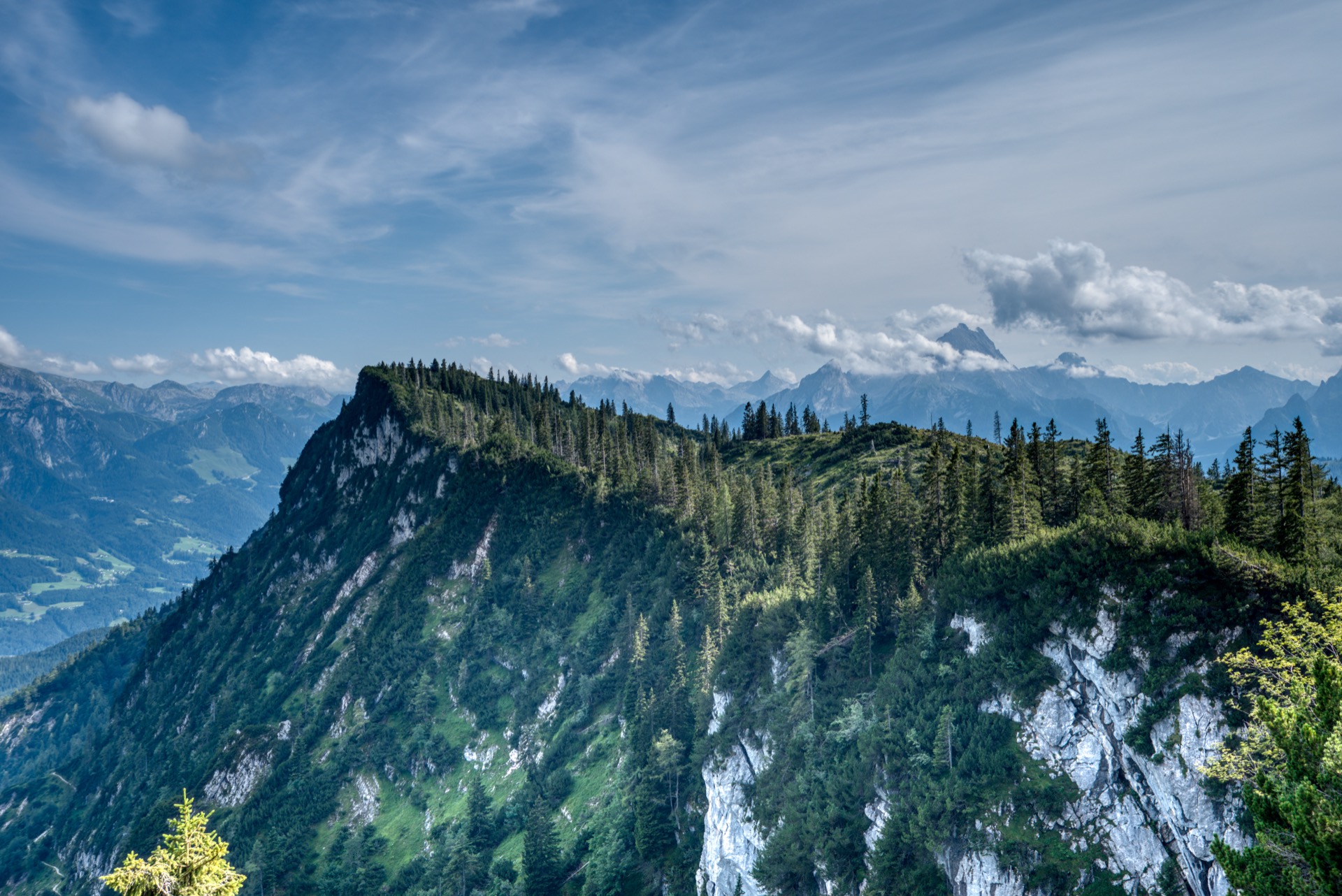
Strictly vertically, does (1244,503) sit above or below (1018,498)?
below

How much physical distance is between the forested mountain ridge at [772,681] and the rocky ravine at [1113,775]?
0.73 feet

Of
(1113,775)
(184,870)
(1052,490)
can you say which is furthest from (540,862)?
(184,870)

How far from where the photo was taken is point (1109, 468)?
80.9 m

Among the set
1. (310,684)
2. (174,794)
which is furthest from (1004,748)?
(174,794)

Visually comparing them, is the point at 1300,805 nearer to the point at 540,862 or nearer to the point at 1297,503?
the point at 1297,503

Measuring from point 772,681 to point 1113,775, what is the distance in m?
41.4

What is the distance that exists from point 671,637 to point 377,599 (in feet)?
329

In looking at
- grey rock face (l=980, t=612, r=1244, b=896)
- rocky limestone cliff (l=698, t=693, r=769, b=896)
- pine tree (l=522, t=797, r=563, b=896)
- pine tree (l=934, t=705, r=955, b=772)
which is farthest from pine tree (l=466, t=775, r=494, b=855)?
grey rock face (l=980, t=612, r=1244, b=896)

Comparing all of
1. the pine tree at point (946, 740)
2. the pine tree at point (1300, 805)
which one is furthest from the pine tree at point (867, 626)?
the pine tree at point (1300, 805)

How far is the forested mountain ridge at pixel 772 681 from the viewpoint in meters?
54.5

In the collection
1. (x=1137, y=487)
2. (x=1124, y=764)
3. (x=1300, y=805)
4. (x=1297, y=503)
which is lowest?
(x=1124, y=764)

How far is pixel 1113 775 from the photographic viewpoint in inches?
2149

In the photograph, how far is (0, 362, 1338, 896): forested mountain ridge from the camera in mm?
54469

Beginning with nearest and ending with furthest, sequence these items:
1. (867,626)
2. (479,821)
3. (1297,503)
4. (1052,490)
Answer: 1. (1297,503)
2. (867,626)
3. (1052,490)
4. (479,821)
